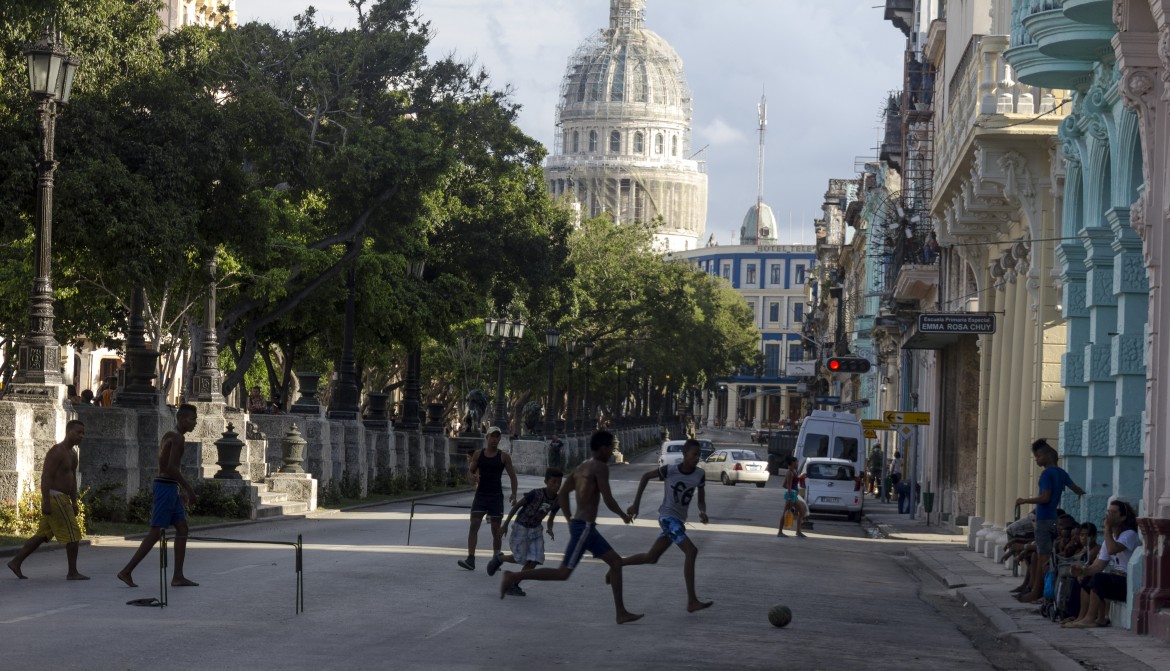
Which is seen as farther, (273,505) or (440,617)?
(273,505)

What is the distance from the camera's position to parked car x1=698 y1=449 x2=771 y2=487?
65000 millimetres

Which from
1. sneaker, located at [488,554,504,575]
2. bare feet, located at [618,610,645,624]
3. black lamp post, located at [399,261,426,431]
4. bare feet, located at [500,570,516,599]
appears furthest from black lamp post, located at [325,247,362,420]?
bare feet, located at [618,610,645,624]

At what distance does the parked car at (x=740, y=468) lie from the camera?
65.0 meters

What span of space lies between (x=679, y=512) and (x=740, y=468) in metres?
48.2

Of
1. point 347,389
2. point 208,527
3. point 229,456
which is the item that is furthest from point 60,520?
point 347,389

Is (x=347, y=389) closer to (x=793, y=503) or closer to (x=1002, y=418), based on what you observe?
(x=793, y=503)

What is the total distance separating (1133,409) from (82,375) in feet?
216

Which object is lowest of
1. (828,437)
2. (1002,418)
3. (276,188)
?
(828,437)

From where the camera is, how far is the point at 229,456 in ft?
103

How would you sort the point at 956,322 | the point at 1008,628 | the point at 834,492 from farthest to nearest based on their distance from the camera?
1. the point at 834,492
2. the point at 956,322
3. the point at 1008,628

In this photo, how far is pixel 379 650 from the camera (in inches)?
510

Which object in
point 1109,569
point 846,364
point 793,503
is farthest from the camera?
point 846,364

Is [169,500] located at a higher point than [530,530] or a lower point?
higher

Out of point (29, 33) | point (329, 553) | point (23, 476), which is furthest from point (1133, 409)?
point (29, 33)
